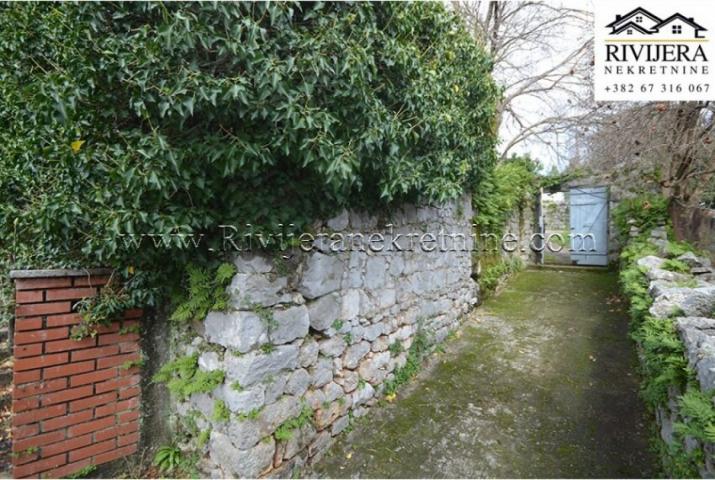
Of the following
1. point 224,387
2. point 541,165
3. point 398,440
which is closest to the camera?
point 224,387

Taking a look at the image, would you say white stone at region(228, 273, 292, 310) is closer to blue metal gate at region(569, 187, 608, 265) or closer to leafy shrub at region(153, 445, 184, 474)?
leafy shrub at region(153, 445, 184, 474)

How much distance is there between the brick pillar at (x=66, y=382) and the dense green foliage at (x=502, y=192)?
15.4 ft

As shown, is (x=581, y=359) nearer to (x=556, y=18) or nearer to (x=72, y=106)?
(x=72, y=106)

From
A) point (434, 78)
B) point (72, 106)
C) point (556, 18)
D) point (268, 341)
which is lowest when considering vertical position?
point (268, 341)

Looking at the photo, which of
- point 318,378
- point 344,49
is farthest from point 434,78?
point 318,378

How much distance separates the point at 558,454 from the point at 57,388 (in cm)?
332

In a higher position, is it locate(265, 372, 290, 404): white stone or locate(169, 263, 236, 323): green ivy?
locate(169, 263, 236, 323): green ivy

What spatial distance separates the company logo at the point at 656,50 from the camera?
3.19 m

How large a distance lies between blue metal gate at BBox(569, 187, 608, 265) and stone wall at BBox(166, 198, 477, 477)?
686cm

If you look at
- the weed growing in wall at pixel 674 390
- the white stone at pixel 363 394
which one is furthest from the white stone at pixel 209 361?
the weed growing in wall at pixel 674 390

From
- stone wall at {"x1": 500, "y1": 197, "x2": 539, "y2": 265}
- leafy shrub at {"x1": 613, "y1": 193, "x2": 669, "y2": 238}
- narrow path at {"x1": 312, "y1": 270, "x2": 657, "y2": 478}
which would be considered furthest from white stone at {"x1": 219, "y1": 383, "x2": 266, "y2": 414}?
leafy shrub at {"x1": 613, "y1": 193, "x2": 669, "y2": 238}

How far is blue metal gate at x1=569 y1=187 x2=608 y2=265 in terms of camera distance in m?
8.11

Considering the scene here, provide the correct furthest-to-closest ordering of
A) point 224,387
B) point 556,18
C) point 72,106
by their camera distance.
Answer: point 556,18, point 224,387, point 72,106

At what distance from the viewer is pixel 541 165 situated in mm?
8758
